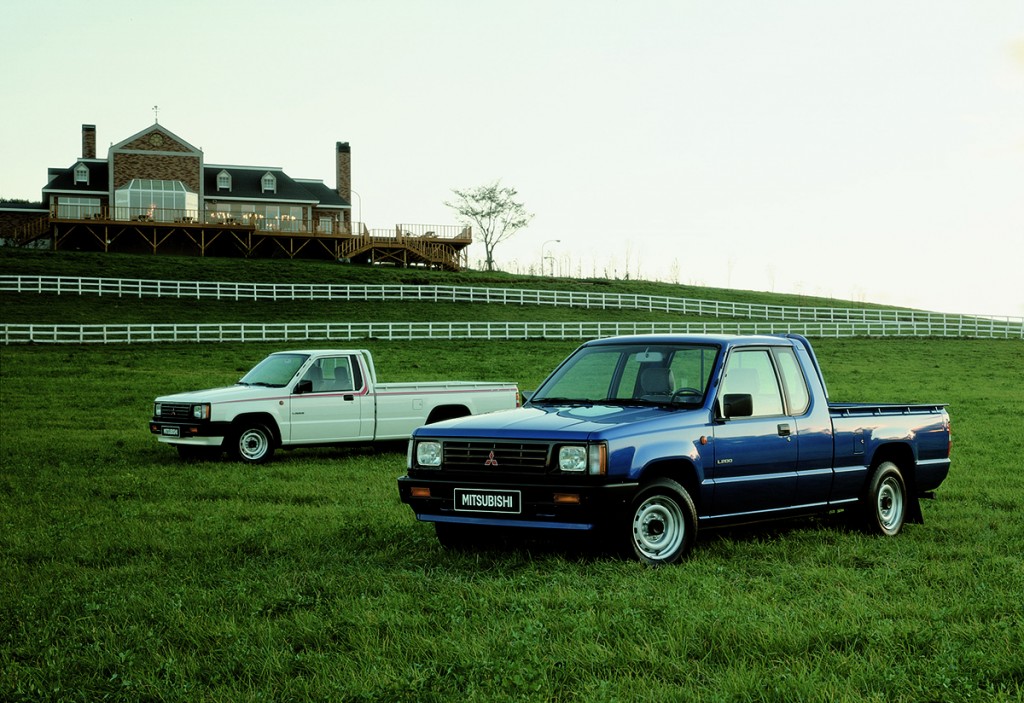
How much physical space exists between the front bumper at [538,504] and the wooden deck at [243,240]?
6828 cm

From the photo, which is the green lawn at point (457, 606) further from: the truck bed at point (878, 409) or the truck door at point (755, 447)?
the truck bed at point (878, 409)

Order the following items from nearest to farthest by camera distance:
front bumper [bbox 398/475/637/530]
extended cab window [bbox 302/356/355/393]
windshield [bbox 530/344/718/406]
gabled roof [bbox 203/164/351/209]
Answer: front bumper [bbox 398/475/637/530]
windshield [bbox 530/344/718/406]
extended cab window [bbox 302/356/355/393]
gabled roof [bbox 203/164/351/209]

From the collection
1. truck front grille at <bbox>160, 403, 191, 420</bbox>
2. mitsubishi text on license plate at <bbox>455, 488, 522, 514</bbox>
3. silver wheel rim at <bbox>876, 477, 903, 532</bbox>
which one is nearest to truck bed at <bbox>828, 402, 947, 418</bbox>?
silver wheel rim at <bbox>876, 477, 903, 532</bbox>

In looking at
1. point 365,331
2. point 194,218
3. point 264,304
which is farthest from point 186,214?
point 365,331

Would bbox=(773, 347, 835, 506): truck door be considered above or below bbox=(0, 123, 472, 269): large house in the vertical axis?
below

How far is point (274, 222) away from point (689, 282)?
120ft

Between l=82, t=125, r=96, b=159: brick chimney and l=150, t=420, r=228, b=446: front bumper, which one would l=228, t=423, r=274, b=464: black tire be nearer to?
l=150, t=420, r=228, b=446: front bumper

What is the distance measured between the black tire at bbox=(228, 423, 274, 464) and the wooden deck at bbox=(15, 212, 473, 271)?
59.2m

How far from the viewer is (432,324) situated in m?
46.5

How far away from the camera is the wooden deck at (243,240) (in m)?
73.0

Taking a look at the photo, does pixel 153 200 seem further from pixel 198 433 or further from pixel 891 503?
pixel 891 503

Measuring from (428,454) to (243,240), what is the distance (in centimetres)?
7049

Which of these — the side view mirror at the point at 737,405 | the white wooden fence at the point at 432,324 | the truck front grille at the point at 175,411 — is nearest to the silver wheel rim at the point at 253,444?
the truck front grille at the point at 175,411

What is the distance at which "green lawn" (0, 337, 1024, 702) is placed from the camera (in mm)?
5594
